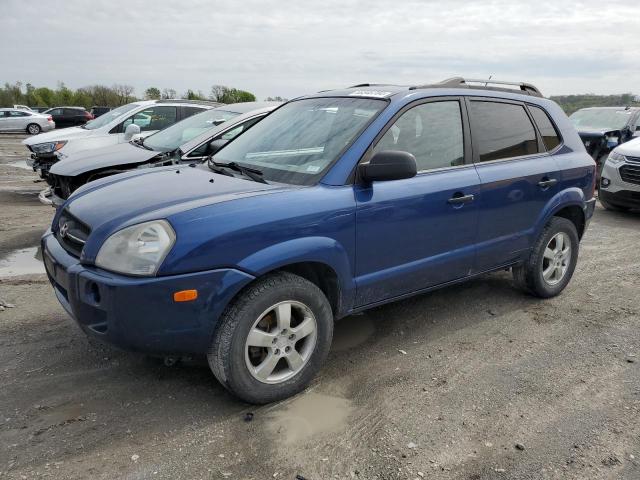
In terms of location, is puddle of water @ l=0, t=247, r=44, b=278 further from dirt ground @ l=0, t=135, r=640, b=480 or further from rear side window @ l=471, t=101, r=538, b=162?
rear side window @ l=471, t=101, r=538, b=162

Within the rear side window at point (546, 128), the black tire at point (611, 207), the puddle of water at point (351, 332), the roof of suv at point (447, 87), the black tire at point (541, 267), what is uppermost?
the roof of suv at point (447, 87)

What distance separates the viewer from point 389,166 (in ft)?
10.5

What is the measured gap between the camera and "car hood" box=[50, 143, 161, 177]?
20.4 feet

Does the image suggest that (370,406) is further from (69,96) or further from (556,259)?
(69,96)

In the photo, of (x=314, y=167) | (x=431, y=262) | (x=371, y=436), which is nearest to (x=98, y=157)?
(x=314, y=167)

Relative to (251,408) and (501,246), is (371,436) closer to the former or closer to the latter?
(251,408)

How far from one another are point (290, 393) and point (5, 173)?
488 inches

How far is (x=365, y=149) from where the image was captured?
3.41 m

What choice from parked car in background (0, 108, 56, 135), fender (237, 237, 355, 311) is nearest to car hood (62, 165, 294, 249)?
fender (237, 237, 355, 311)

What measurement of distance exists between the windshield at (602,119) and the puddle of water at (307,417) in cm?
1160

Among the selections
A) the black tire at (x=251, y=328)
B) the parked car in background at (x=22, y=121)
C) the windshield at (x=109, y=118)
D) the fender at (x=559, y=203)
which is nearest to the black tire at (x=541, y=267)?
the fender at (x=559, y=203)

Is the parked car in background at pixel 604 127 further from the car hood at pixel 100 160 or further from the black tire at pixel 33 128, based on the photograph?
the black tire at pixel 33 128

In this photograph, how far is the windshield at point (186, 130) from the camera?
23.5 ft

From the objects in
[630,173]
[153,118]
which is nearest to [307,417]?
[153,118]
